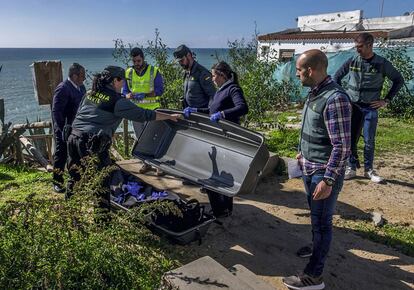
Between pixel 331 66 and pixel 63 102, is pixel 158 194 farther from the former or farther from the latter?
pixel 331 66

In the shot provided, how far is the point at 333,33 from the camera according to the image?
20625 millimetres

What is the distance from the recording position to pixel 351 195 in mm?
5805

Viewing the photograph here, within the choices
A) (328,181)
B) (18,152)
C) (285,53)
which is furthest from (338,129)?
(285,53)

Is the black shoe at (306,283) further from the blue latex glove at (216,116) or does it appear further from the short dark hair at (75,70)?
the short dark hair at (75,70)

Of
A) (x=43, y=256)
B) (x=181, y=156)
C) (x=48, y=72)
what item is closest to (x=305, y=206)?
(x=181, y=156)

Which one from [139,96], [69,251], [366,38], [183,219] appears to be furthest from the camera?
Result: [139,96]

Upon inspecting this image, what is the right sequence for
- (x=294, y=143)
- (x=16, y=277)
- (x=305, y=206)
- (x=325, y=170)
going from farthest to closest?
(x=294, y=143)
(x=305, y=206)
(x=325, y=170)
(x=16, y=277)

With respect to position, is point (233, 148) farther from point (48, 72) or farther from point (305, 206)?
point (48, 72)

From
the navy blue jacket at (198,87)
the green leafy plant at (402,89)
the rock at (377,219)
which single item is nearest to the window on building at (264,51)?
the green leafy plant at (402,89)

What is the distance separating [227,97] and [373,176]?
3003mm

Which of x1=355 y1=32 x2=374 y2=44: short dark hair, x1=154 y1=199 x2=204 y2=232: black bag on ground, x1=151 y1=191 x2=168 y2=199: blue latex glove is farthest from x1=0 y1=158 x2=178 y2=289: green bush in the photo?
x1=355 y1=32 x2=374 y2=44: short dark hair

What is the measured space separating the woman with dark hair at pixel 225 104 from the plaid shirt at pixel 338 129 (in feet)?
5.77

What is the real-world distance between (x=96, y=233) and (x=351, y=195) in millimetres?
4451

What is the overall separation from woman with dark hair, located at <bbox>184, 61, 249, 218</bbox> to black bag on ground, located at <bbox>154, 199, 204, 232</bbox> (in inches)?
24.7
